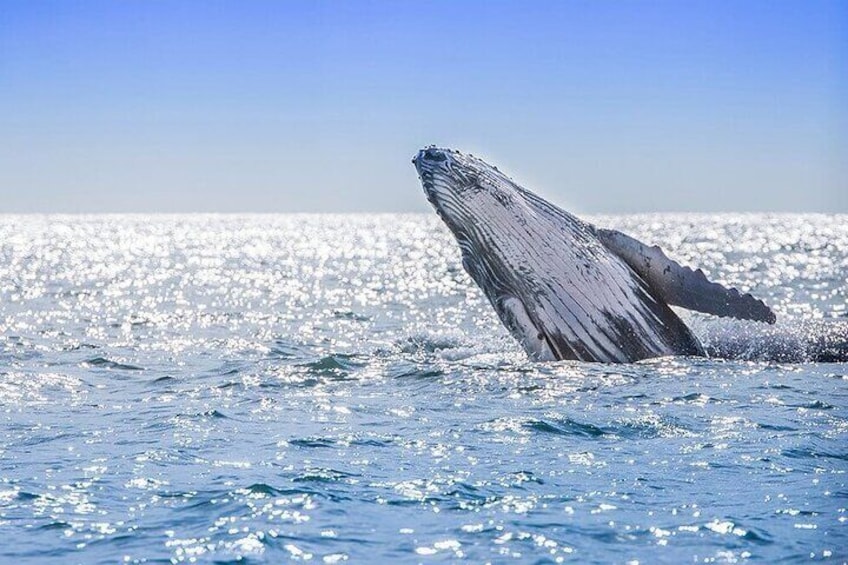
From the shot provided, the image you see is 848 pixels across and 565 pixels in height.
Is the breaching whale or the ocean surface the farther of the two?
the breaching whale

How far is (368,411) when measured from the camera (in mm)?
10930

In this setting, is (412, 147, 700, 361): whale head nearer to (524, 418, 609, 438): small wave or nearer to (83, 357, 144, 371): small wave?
(524, 418, 609, 438): small wave

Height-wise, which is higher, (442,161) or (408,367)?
(442,161)

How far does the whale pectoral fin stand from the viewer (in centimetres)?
1245

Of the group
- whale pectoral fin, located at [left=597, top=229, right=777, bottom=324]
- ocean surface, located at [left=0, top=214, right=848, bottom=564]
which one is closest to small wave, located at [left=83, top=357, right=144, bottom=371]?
ocean surface, located at [left=0, top=214, right=848, bottom=564]

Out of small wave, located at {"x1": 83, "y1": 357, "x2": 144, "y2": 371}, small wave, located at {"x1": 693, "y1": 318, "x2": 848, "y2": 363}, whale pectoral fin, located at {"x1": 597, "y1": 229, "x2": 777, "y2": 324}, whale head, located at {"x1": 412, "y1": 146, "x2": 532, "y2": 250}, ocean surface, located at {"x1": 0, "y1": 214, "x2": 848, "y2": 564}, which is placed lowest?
ocean surface, located at {"x1": 0, "y1": 214, "x2": 848, "y2": 564}

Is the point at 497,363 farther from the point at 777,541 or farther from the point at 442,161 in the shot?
the point at 777,541

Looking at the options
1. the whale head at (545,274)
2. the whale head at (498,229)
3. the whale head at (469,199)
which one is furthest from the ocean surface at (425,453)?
the whale head at (469,199)

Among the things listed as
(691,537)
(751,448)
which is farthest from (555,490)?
(751,448)

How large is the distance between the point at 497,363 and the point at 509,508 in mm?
6351

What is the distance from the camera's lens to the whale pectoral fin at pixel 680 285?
12453 millimetres

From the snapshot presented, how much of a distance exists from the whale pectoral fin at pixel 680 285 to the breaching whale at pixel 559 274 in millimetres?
12

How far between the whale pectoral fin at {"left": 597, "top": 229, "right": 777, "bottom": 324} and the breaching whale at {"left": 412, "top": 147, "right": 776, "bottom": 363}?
0.5 inches

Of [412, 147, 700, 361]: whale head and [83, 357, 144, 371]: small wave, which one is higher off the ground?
[412, 147, 700, 361]: whale head
